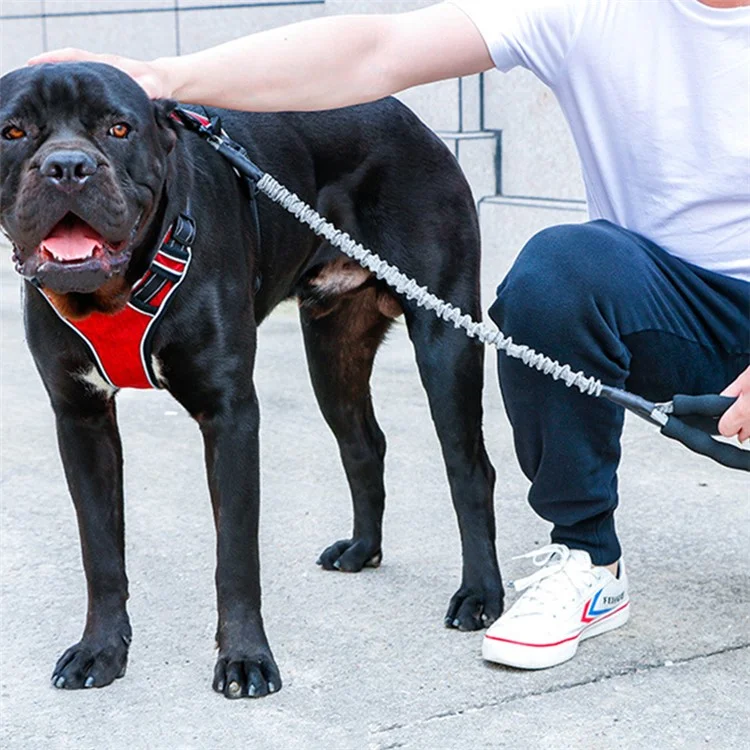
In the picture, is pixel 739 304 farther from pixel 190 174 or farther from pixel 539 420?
pixel 190 174

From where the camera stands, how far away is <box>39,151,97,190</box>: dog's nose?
2.16 meters

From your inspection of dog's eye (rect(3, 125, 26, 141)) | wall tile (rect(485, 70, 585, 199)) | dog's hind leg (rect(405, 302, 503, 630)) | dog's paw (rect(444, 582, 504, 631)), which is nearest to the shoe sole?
dog's paw (rect(444, 582, 504, 631))

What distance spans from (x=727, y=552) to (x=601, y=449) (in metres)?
0.73

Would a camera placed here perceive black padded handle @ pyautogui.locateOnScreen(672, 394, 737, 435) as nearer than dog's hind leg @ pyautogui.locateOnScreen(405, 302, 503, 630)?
Yes

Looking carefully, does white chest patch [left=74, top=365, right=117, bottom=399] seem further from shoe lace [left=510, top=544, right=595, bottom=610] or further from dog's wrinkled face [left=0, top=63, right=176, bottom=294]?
shoe lace [left=510, top=544, right=595, bottom=610]

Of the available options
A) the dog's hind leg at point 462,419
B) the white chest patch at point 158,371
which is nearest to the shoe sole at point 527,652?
the dog's hind leg at point 462,419

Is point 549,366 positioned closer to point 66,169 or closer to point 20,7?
point 66,169

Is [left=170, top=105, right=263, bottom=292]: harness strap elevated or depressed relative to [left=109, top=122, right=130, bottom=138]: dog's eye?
depressed

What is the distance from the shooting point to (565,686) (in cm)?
252

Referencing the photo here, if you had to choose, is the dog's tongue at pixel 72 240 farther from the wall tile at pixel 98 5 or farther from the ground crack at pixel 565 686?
the wall tile at pixel 98 5

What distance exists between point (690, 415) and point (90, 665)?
1.22m

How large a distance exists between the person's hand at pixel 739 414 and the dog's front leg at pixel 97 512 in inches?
45.6

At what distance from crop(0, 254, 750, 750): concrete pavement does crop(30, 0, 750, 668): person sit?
18cm

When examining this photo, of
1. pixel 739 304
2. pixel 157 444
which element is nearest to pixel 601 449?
pixel 739 304
